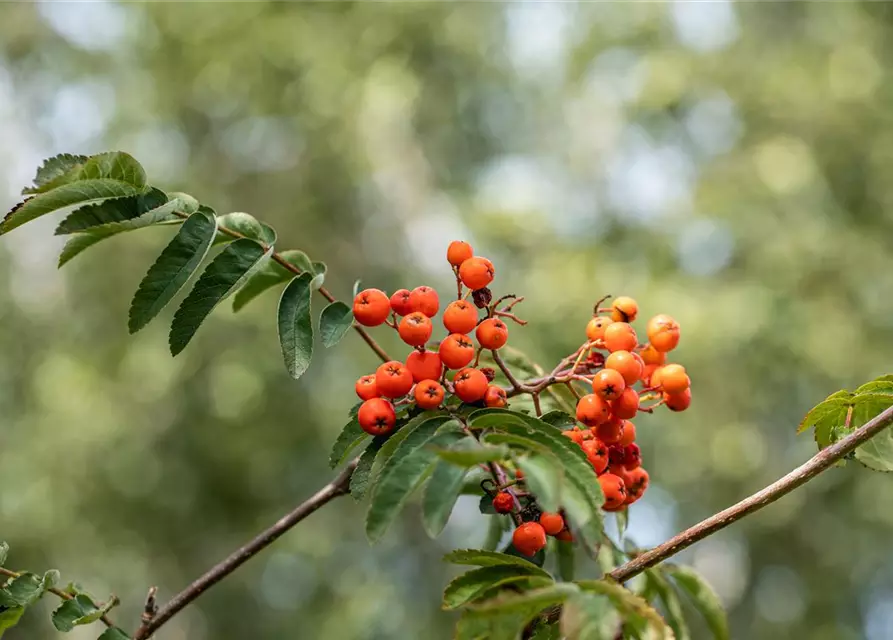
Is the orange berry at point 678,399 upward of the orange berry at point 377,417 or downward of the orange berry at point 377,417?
downward

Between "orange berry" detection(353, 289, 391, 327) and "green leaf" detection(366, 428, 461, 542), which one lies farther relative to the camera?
"orange berry" detection(353, 289, 391, 327)

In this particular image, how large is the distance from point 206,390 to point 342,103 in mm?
4167

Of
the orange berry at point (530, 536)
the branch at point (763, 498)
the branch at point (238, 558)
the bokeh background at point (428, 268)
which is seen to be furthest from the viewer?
the bokeh background at point (428, 268)

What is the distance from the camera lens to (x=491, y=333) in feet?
4.41

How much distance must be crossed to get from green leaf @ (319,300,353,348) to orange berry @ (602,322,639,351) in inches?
17.7

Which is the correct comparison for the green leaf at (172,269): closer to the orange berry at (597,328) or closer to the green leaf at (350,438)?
the green leaf at (350,438)

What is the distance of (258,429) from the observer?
31.8ft

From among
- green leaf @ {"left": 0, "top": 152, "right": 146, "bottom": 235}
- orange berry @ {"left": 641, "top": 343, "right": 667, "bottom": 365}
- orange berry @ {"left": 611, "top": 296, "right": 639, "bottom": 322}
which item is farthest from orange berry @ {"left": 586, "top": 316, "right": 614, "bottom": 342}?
green leaf @ {"left": 0, "top": 152, "right": 146, "bottom": 235}

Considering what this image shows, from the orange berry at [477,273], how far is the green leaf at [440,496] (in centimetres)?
46

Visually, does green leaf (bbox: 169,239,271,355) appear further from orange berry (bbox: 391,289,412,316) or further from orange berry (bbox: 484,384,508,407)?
orange berry (bbox: 484,384,508,407)

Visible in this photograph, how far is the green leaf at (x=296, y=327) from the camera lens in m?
1.31

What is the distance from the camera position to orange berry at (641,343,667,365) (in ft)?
5.10

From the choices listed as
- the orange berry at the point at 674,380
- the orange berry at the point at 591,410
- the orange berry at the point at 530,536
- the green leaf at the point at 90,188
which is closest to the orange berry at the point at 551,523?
the orange berry at the point at 530,536

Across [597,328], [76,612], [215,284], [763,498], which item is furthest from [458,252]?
[76,612]
